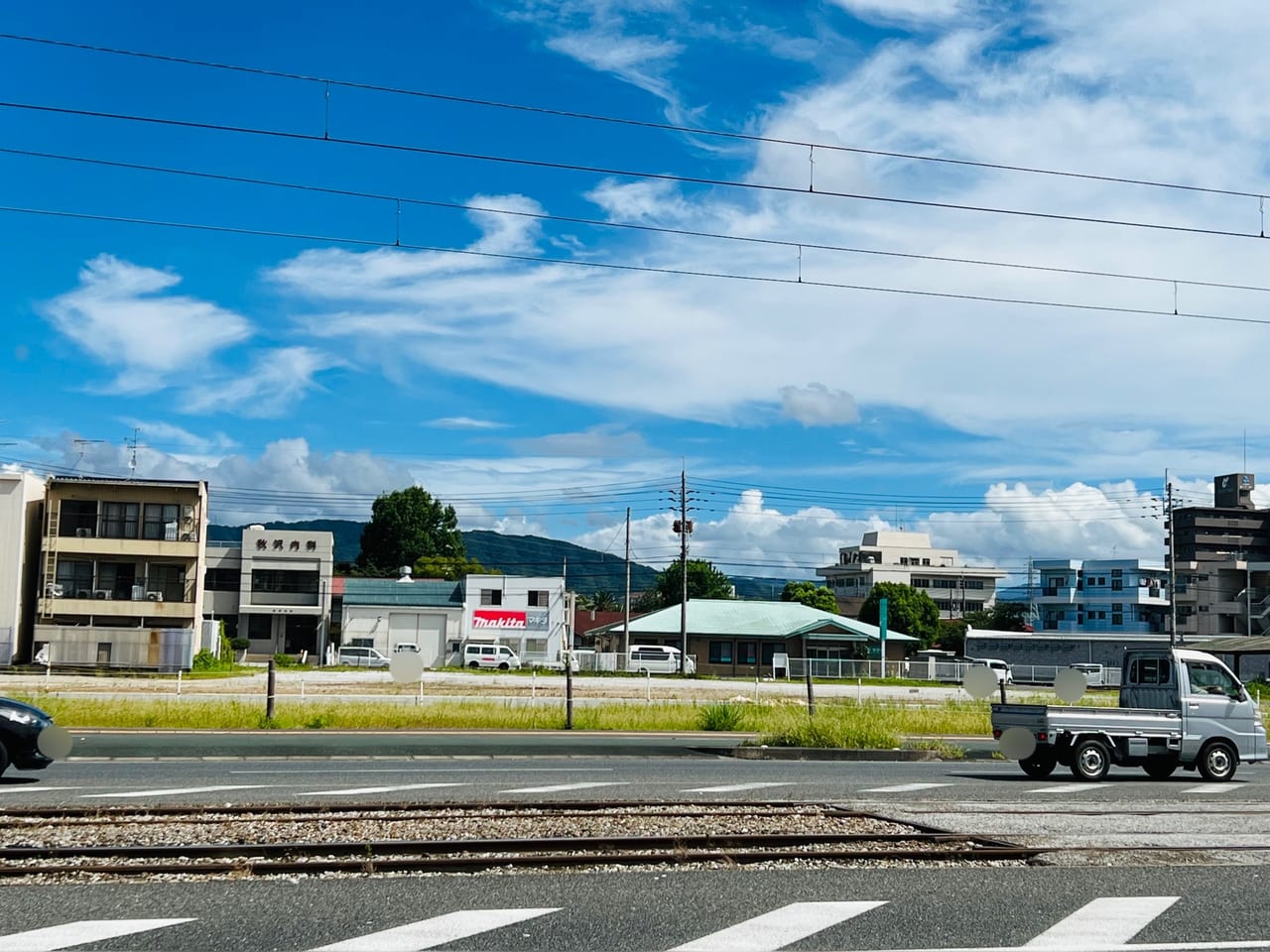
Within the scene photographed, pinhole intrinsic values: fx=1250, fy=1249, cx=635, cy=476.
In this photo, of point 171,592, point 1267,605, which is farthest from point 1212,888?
point 1267,605

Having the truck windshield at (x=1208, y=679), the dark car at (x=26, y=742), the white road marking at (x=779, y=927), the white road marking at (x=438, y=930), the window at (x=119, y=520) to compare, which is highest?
the window at (x=119, y=520)

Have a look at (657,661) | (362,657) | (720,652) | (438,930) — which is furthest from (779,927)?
(720,652)

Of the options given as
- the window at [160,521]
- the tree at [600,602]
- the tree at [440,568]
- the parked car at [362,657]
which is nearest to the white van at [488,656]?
the parked car at [362,657]

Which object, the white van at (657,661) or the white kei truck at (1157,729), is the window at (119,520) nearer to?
the white van at (657,661)

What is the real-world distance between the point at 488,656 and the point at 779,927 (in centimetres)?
6032

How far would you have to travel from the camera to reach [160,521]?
195 ft

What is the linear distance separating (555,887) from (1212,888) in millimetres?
5437

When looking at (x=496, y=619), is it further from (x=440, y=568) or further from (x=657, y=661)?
(x=440, y=568)

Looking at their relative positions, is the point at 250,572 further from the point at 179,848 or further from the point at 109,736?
the point at 179,848

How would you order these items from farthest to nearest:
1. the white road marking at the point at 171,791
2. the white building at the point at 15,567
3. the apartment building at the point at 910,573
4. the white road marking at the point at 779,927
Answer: the apartment building at the point at 910,573 < the white building at the point at 15,567 < the white road marking at the point at 171,791 < the white road marking at the point at 779,927

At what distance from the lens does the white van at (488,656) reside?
67812 millimetres

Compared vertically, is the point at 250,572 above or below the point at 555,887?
above

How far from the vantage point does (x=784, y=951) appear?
8219 mm

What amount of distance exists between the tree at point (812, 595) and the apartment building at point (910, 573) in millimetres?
8396
